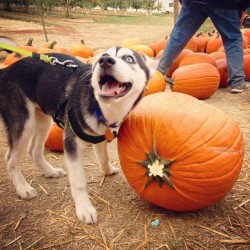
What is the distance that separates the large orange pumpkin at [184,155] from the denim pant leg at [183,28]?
10.9 feet

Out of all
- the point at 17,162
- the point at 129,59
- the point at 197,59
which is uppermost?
the point at 129,59

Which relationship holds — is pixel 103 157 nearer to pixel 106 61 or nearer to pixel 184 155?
pixel 184 155

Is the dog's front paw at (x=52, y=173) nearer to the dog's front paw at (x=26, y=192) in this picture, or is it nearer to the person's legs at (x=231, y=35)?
the dog's front paw at (x=26, y=192)

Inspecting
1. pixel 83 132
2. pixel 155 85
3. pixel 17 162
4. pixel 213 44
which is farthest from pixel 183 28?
pixel 17 162

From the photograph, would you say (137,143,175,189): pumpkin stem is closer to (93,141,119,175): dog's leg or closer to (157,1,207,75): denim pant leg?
(93,141,119,175): dog's leg

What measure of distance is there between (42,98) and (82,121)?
0.60m

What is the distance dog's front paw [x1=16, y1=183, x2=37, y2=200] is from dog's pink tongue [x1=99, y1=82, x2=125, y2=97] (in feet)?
3.98

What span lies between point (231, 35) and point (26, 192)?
4.15 m

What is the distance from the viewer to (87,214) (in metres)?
2.39

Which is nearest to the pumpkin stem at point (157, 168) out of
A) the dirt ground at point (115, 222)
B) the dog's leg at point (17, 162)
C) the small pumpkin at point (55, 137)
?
the dirt ground at point (115, 222)

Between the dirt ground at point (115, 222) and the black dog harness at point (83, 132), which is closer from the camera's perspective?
the dirt ground at point (115, 222)

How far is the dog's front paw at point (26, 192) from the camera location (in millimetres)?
2732

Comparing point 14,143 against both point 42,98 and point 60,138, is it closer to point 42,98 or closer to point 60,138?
point 42,98

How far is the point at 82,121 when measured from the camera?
238 cm
